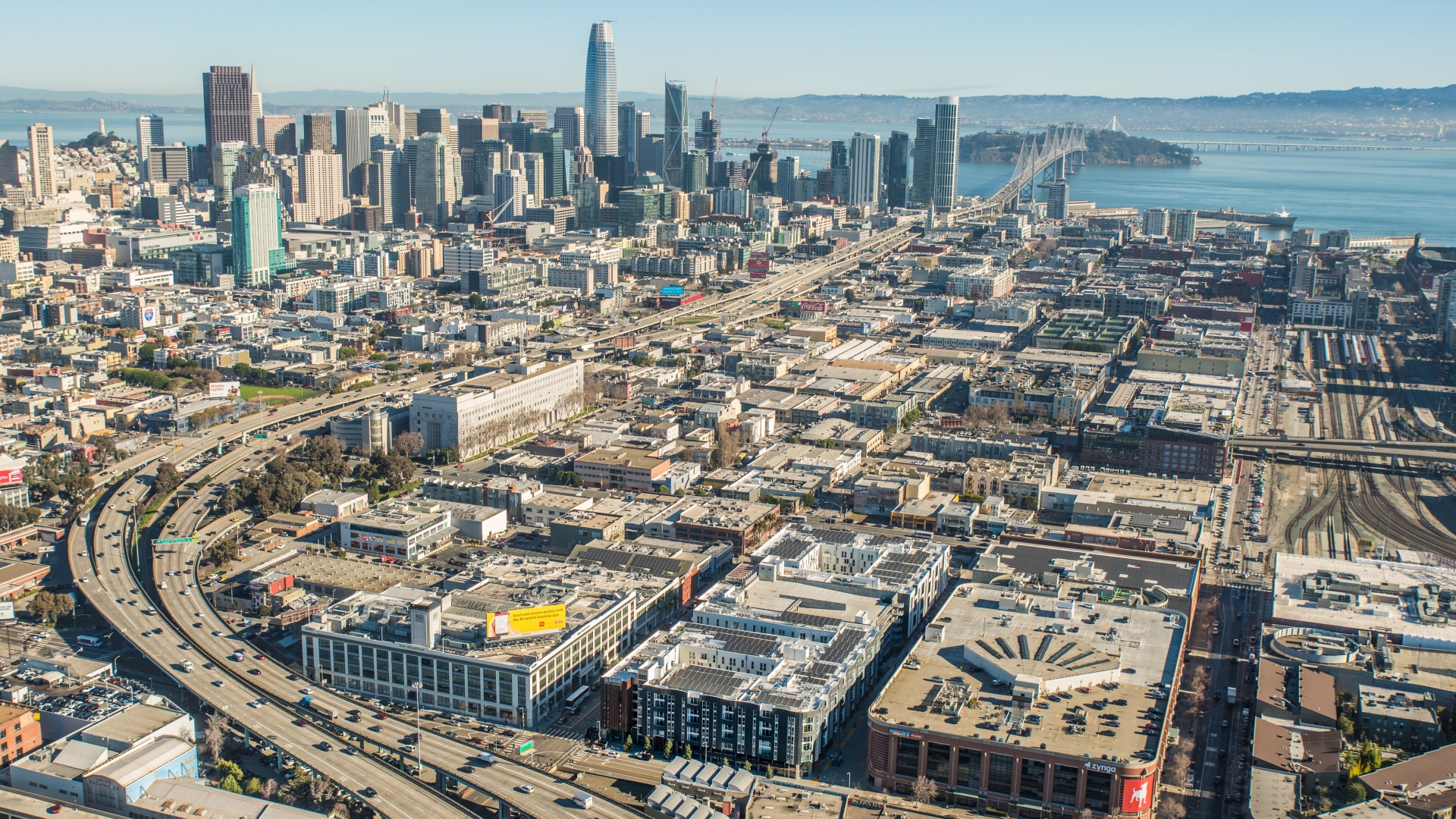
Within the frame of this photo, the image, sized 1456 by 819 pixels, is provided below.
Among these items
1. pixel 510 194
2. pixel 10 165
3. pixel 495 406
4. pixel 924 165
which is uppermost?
pixel 924 165

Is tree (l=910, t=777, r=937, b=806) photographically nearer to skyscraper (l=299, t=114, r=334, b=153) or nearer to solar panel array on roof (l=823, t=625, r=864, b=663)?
solar panel array on roof (l=823, t=625, r=864, b=663)

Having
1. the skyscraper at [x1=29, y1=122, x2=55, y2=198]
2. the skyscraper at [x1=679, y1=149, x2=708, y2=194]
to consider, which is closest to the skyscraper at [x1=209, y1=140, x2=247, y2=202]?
the skyscraper at [x1=29, y1=122, x2=55, y2=198]

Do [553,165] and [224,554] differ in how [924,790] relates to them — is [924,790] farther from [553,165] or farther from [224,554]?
[553,165]

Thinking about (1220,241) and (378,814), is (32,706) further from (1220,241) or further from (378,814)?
(1220,241)

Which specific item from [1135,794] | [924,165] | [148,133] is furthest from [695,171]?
[1135,794]

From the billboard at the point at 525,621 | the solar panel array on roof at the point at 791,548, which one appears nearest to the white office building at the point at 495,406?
the solar panel array on roof at the point at 791,548

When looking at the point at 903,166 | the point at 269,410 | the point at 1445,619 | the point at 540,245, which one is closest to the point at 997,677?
the point at 1445,619

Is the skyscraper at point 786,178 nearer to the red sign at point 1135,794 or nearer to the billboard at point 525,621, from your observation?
the billboard at point 525,621
